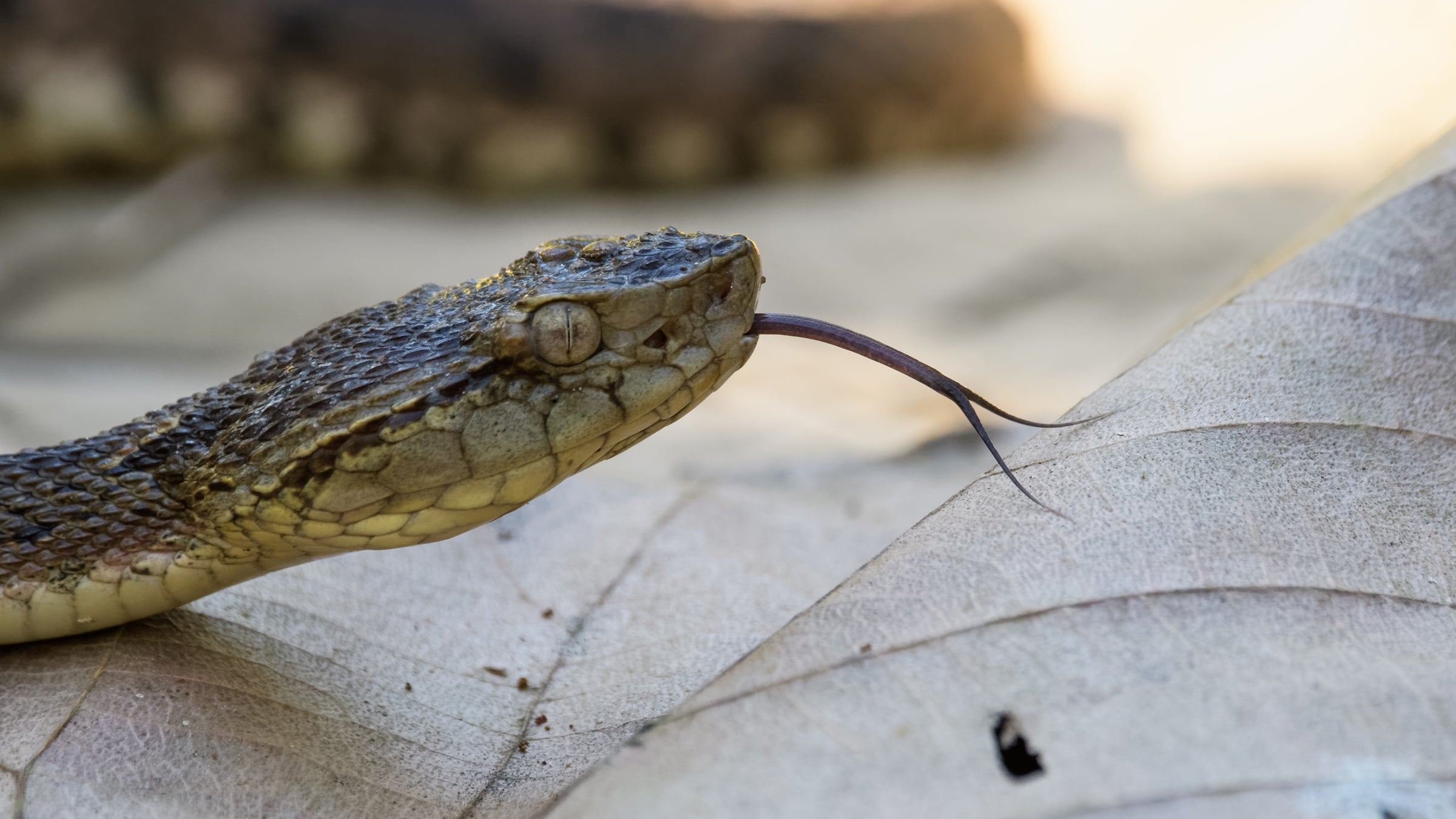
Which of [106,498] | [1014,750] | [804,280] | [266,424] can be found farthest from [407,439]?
[804,280]

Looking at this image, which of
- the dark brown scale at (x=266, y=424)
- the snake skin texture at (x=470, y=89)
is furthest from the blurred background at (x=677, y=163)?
the dark brown scale at (x=266, y=424)

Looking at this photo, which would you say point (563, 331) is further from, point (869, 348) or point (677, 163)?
point (677, 163)

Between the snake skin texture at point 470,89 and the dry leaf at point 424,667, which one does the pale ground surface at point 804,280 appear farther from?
the dry leaf at point 424,667

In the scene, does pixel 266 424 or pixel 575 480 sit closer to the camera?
pixel 266 424

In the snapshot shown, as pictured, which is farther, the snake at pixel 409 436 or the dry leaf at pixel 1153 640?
the snake at pixel 409 436

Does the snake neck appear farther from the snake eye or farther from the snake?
the snake eye

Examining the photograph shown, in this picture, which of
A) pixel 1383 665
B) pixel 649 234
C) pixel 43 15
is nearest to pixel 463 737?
pixel 649 234
